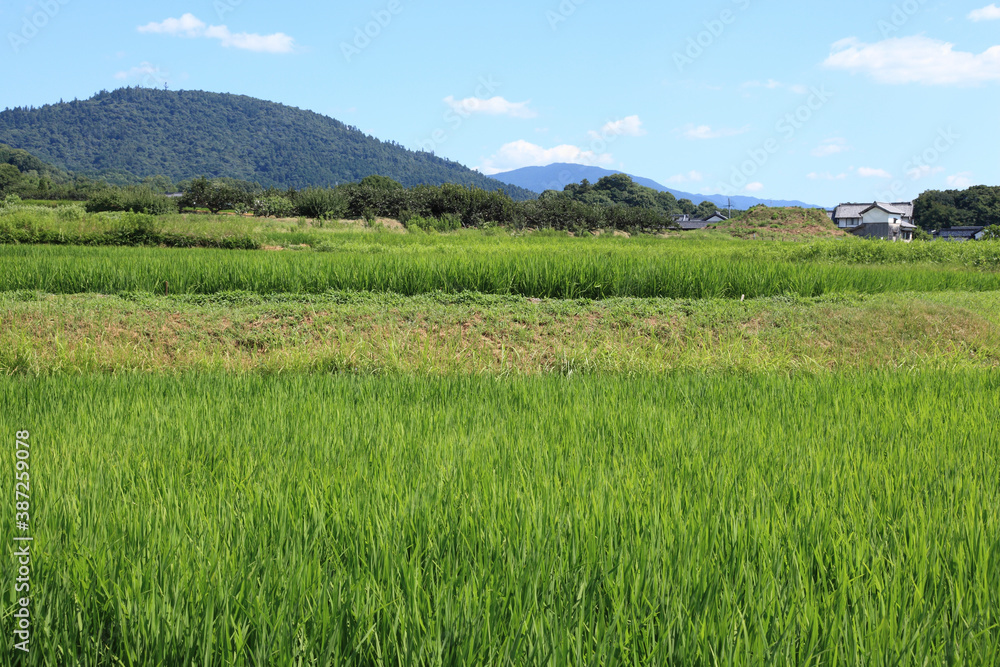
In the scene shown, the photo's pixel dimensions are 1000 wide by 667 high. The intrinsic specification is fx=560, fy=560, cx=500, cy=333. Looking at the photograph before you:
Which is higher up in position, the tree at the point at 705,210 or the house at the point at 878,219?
the tree at the point at 705,210

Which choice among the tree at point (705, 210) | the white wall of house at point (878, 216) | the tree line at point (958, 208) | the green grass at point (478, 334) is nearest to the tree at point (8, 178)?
the green grass at point (478, 334)

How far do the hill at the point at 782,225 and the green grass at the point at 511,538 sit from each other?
46.8m

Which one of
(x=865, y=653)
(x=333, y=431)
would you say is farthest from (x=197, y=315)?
(x=865, y=653)

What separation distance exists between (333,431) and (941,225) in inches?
3811

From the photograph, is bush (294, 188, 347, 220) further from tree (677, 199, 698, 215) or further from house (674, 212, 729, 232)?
tree (677, 199, 698, 215)

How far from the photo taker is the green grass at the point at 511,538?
4.48ft

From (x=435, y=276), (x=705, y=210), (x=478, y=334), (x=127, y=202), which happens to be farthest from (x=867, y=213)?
(x=478, y=334)

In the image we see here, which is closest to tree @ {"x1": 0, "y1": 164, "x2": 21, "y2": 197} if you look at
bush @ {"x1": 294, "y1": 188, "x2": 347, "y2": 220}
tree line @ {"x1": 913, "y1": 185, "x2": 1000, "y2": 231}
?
bush @ {"x1": 294, "y1": 188, "x2": 347, "y2": 220}

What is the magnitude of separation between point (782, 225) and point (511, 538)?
52753 mm

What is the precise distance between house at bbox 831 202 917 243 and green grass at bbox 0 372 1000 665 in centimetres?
6635

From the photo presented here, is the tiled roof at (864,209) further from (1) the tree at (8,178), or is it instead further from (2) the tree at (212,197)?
(1) the tree at (8,178)

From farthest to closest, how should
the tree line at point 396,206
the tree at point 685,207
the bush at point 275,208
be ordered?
the tree at point 685,207 < the bush at point 275,208 < the tree line at point 396,206

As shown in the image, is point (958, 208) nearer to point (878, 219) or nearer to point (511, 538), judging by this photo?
point (878, 219)

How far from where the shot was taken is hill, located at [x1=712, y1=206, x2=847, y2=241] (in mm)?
45809
